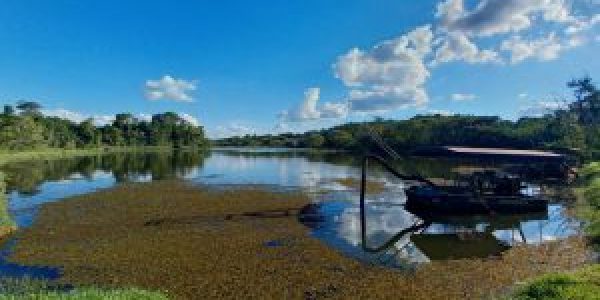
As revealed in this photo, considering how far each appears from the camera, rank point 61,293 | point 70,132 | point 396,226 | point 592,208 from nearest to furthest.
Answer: point 61,293, point 396,226, point 592,208, point 70,132

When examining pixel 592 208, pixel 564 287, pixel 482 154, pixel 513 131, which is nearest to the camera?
pixel 564 287

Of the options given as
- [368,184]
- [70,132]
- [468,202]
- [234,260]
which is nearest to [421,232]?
[468,202]

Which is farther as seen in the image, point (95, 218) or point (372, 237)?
point (95, 218)

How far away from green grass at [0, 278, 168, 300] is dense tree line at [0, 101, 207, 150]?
87.9 meters

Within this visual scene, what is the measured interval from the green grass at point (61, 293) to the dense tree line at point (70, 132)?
8791 centimetres

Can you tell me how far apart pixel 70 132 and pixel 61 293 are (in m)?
136

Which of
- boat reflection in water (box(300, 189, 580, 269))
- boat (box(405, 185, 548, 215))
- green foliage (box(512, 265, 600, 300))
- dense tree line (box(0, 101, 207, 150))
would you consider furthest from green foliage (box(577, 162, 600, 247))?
dense tree line (box(0, 101, 207, 150))

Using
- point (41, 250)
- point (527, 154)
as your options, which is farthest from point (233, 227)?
point (527, 154)

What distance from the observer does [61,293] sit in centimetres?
1195

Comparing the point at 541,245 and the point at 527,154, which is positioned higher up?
the point at 527,154

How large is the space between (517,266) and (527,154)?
16.1 metres

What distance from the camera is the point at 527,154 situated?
32.4 meters

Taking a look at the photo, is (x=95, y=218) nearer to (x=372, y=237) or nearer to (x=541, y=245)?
(x=372, y=237)

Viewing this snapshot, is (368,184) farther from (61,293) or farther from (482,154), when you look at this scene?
(61,293)
